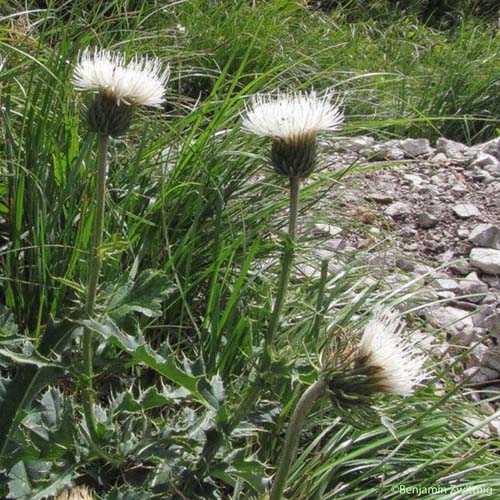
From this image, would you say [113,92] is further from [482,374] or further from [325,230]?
[325,230]

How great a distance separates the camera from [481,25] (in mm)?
7125

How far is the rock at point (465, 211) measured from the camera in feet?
11.9

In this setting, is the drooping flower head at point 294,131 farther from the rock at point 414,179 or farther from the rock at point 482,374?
the rock at point 414,179

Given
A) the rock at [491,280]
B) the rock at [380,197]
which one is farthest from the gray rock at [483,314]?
the rock at [380,197]

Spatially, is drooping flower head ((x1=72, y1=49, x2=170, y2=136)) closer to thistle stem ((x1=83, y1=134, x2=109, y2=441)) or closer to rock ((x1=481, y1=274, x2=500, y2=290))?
thistle stem ((x1=83, y1=134, x2=109, y2=441))

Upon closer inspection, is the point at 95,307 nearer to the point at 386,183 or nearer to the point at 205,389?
the point at 205,389

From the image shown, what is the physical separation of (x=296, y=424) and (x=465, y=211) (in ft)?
8.18

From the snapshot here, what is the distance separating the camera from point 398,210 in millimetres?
3635

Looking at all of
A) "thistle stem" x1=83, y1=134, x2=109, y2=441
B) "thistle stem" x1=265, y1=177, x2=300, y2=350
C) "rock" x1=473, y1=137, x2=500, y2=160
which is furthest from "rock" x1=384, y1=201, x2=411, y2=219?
"thistle stem" x1=83, y1=134, x2=109, y2=441

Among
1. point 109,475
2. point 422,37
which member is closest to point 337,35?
point 422,37

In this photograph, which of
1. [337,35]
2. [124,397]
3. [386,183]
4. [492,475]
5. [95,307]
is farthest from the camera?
[337,35]

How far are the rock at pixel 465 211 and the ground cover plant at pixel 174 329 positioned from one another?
0.77m

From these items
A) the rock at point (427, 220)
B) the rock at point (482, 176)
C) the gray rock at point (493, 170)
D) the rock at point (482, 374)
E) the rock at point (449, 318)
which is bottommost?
the rock at point (482, 374)

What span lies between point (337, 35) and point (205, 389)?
4.11 metres
